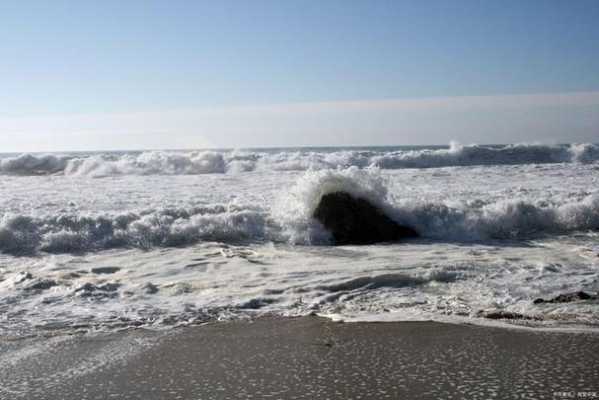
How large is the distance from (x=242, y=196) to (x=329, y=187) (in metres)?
3.39

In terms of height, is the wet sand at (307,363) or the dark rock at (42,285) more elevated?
the dark rock at (42,285)

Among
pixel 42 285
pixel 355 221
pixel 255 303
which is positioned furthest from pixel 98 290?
pixel 355 221

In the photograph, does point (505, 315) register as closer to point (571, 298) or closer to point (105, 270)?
point (571, 298)

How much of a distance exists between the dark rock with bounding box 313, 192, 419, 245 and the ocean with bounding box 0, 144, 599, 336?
0.48ft

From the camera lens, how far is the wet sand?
3002 mm

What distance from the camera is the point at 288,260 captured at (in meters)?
6.65

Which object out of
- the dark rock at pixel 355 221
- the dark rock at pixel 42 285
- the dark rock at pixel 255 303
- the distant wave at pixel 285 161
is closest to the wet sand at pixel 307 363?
the dark rock at pixel 255 303

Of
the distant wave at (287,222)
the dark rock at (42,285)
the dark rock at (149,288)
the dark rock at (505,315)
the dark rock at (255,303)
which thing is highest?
the distant wave at (287,222)

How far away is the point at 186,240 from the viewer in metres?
7.95

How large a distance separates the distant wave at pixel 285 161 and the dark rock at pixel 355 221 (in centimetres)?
1711

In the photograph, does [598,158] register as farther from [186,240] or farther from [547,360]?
[547,360]

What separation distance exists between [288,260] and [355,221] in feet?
5.95

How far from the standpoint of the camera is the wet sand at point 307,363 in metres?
A: 3.00

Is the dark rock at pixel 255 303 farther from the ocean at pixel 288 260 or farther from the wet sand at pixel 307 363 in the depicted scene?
the wet sand at pixel 307 363
